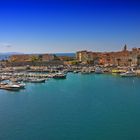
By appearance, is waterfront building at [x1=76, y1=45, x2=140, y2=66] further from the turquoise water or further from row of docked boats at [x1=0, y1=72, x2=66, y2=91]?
the turquoise water

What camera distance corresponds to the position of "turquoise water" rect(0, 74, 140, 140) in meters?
7.33

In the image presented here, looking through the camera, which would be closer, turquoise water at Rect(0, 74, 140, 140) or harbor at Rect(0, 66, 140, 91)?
turquoise water at Rect(0, 74, 140, 140)

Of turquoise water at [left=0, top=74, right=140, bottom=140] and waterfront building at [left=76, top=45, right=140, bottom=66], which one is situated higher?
waterfront building at [left=76, top=45, right=140, bottom=66]

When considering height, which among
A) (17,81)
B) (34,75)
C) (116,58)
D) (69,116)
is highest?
(116,58)

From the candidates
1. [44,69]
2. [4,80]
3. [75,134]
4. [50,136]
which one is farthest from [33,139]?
[44,69]

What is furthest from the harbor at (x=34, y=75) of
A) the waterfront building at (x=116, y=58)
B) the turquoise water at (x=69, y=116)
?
the waterfront building at (x=116, y=58)

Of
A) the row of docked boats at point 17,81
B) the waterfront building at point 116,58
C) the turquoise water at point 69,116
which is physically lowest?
the turquoise water at point 69,116

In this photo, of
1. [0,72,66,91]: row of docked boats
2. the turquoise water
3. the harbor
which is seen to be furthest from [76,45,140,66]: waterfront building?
the turquoise water

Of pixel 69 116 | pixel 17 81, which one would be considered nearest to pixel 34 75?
pixel 17 81

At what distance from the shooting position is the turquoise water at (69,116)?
733cm

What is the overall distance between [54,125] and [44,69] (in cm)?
1701

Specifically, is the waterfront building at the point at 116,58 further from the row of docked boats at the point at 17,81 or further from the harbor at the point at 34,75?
the row of docked boats at the point at 17,81

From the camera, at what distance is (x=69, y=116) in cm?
894

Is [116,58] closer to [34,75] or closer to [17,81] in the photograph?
[34,75]
